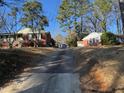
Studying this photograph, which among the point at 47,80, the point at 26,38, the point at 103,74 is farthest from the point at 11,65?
the point at 26,38

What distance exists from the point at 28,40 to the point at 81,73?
47.3 meters

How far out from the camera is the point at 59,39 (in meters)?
125

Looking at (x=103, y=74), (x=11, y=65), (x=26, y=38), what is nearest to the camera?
(x=103, y=74)

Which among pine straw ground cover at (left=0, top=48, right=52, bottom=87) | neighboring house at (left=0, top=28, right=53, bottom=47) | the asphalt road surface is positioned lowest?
the asphalt road surface

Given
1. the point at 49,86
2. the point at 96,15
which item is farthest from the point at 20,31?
the point at 49,86

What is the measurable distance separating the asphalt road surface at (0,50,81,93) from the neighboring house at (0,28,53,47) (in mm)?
40714

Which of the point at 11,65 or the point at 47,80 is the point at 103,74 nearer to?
the point at 47,80

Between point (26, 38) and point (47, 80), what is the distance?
1982 inches

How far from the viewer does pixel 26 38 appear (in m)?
67.1

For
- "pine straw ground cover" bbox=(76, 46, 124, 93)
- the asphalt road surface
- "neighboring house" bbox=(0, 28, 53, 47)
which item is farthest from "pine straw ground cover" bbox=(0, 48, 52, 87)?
"neighboring house" bbox=(0, 28, 53, 47)

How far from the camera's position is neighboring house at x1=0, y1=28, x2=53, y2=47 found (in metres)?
62.0

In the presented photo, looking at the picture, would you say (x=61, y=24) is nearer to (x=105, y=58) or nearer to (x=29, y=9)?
(x=29, y=9)

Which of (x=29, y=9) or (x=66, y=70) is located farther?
(x=29, y=9)

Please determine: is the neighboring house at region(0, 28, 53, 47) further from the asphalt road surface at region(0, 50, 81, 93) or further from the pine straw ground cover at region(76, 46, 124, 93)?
the pine straw ground cover at region(76, 46, 124, 93)
